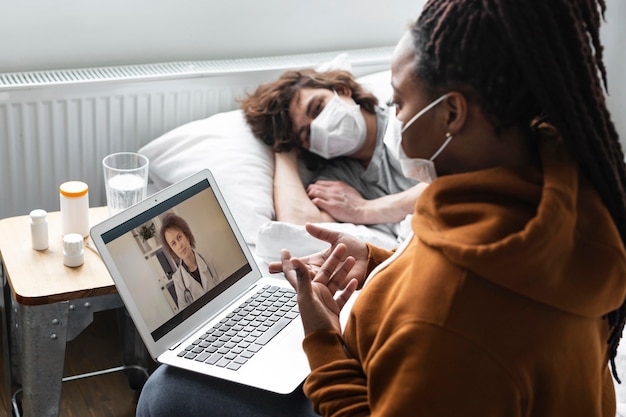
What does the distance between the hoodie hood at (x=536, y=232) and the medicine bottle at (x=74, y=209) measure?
972mm

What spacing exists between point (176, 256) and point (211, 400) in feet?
0.98

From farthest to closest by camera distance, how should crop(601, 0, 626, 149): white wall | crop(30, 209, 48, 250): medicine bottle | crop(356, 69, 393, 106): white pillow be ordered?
crop(601, 0, 626, 149): white wall < crop(356, 69, 393, 106): white pillow < crop(30, 209, 48, 250): medicine bottle

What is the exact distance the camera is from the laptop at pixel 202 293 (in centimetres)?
135

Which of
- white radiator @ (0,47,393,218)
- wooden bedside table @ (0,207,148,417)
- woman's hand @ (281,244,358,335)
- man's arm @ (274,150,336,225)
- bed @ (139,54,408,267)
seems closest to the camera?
woman's hand @ (281,244,358,335)

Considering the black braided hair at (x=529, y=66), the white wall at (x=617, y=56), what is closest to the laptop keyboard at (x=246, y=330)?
the black braided hair at (x=529, y=66)

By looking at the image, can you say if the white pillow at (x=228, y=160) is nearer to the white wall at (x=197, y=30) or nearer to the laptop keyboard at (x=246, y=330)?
the white wall at (x=197, y=30)

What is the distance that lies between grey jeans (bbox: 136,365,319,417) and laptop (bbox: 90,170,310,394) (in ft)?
0.06

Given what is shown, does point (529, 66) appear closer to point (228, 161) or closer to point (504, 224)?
point (504, 224)

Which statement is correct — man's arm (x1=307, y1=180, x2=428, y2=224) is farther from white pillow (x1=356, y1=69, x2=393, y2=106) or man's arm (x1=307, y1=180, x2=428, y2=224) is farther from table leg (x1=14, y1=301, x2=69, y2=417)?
table leg (x1=14, y1=301, x2=69, y2=417)

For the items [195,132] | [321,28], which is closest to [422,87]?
[195,132]

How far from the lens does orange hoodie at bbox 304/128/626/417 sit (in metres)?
0.93

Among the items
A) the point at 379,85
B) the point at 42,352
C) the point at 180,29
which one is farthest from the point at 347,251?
the point at 180,29

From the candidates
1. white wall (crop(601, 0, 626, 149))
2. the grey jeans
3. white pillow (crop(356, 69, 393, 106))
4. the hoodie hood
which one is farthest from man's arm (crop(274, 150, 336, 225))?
white wall (crop(601, 0, 626, 149))

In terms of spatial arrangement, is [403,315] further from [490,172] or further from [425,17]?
[425,17]
